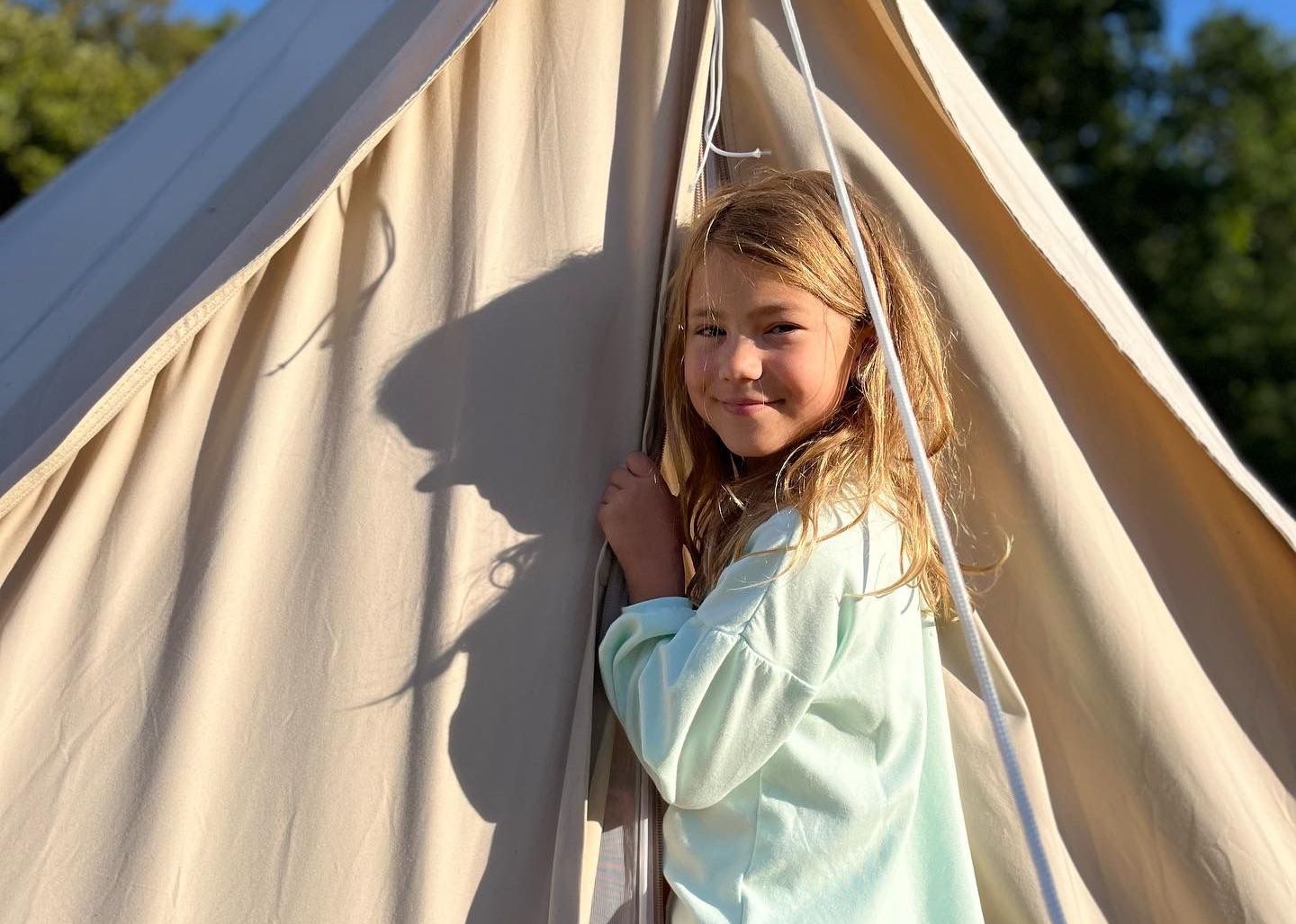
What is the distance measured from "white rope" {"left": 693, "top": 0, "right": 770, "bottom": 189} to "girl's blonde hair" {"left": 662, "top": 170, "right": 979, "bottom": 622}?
108mm

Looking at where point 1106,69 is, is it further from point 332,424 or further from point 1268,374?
point 332,424

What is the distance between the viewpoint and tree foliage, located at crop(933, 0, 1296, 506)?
368 inches

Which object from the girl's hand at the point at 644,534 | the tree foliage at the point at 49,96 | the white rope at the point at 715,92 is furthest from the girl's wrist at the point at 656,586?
the tree foliage at the point at 49,96

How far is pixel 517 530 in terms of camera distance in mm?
1495

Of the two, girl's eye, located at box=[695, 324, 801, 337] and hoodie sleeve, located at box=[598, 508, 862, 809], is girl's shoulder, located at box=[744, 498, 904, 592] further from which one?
girl's eye, located at box=[695, 324, 801, 337]

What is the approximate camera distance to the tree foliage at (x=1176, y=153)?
30.6 feet

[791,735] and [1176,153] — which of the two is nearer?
[791,735]

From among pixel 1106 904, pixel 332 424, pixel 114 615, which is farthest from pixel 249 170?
pixel 1106 904

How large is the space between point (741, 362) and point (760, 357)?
0.02 m

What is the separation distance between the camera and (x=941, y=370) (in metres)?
1.54

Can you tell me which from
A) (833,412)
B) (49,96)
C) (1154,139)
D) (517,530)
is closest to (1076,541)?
(833,412)

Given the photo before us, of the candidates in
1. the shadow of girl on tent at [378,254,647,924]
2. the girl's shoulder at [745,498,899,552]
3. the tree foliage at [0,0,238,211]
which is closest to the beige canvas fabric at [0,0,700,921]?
the shadow of girl on tent at [378,254,647,924]

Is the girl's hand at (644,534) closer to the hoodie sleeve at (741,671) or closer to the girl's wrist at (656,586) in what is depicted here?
the girl's wrist at (656,586)

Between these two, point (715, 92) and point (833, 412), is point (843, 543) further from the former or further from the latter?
point (715, 92)
